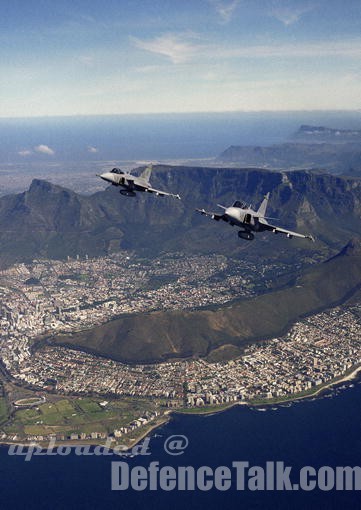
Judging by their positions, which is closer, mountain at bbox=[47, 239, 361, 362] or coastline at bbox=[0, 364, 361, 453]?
coastline at bbox=[0, 364, 361, 453]

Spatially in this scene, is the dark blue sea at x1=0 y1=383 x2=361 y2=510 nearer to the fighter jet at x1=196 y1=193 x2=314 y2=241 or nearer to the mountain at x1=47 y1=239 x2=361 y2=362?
the mountain at x1=47 y1=239 x2=361 y2=362

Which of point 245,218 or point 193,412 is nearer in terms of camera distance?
point 245,218

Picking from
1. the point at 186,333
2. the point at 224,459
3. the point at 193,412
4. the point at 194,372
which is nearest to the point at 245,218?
the point at 224,459

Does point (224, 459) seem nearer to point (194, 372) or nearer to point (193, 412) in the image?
point (193, 412)

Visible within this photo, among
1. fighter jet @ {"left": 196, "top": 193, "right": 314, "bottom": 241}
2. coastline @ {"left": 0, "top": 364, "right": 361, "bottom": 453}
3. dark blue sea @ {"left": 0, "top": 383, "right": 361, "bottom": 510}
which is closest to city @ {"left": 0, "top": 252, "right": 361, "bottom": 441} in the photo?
coastline @ {"left": 0, "top": 364, "right": 361, "bottom": 453}

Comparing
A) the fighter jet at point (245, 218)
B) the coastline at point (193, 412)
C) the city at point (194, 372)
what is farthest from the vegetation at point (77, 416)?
the fighter jet at point (245, 218)

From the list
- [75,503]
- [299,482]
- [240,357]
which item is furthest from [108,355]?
[299,482]

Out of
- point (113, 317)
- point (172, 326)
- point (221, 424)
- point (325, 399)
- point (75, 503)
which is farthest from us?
point (113, 317)

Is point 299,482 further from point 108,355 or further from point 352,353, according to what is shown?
point 108,355
